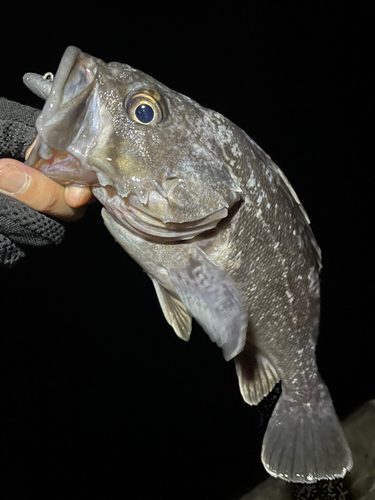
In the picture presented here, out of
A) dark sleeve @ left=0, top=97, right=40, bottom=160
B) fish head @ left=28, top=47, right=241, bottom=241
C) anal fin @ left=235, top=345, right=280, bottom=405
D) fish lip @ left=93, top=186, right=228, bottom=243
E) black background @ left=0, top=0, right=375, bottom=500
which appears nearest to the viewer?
fish head @ left=28, top=47, right=241, bottom=241

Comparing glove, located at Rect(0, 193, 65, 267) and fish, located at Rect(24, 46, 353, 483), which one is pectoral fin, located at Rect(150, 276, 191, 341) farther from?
glove, located at Rect(0, 193, 65, 267)

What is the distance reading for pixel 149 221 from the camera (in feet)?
2.97

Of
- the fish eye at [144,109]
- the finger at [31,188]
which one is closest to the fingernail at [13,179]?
the finger at [31,188]

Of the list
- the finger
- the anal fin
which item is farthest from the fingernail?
the anal fin

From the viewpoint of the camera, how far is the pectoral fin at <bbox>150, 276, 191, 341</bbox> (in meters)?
1.11

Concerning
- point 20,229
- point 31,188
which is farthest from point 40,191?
point 20,229

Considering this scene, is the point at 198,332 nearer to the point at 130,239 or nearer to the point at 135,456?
the point at 135,456

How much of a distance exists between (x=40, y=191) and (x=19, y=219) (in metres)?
0.12

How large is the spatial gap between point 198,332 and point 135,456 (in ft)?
3.24

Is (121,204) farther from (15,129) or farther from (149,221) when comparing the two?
(15,129)

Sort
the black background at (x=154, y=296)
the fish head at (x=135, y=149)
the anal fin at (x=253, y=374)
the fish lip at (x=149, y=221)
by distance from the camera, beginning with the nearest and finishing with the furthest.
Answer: the fish head at (x=135, y=149)
the fish lip at (x=149, y=221)
the anal fin at (x=253, y=374)
the black background at (x=154, y=296)

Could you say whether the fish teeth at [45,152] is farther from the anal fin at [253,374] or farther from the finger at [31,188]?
the anal fin at [253,374]

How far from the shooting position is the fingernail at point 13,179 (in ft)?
2.80

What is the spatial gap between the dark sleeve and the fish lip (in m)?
0.32
